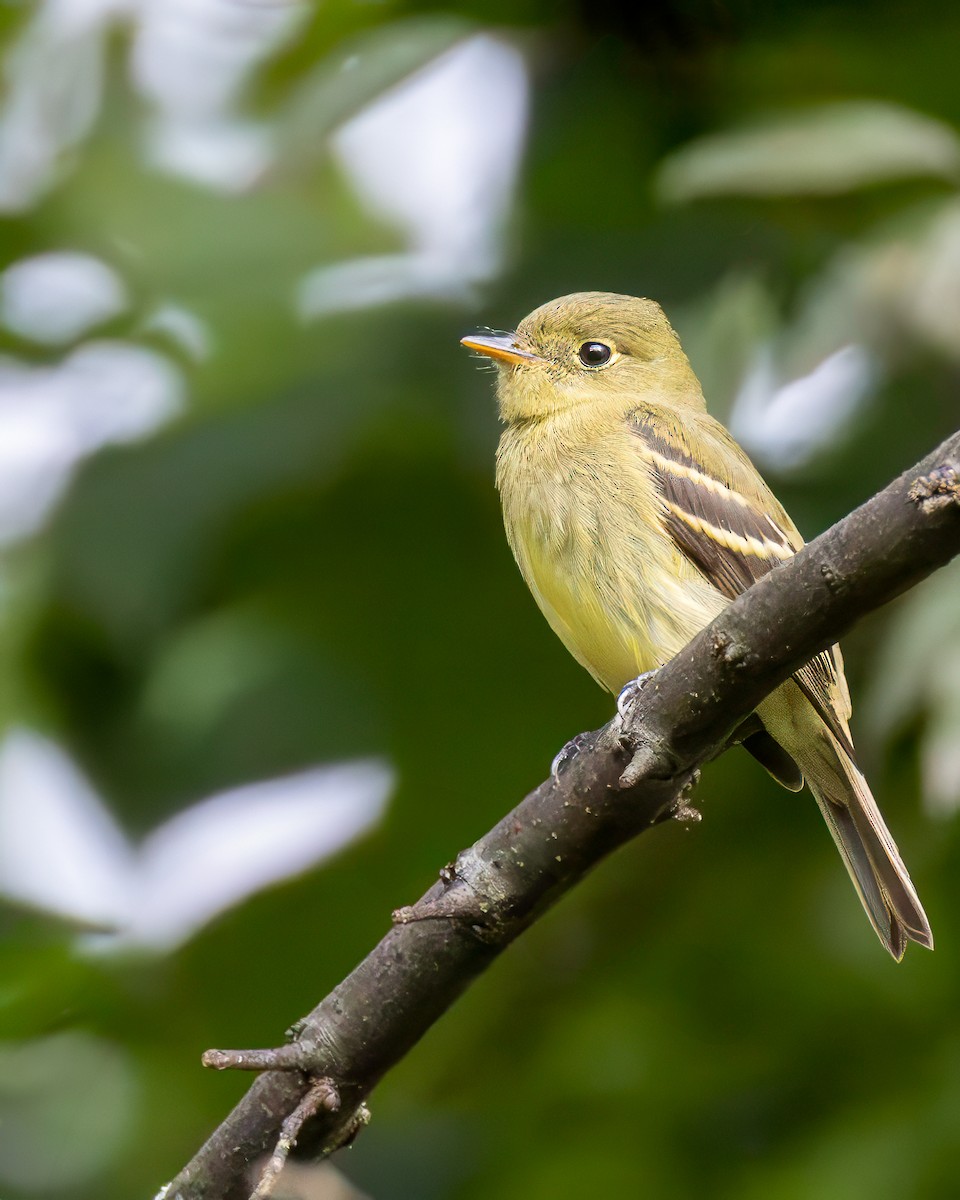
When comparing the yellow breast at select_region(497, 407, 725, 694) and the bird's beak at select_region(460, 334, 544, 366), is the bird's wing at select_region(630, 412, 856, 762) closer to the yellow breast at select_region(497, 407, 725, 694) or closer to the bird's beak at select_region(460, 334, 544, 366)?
the yellow breast at select_region(497, 407, 725, 694)

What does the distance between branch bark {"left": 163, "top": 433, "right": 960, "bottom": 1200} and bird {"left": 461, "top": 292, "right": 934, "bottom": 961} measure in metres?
1.31

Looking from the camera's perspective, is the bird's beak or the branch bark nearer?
the branch bark

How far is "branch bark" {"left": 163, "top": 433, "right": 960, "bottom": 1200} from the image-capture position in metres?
2.31

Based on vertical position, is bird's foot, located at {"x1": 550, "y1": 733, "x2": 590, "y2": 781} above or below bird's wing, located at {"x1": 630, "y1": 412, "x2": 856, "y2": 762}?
below

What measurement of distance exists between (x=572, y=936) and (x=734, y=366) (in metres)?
1.73

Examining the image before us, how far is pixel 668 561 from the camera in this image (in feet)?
13.2

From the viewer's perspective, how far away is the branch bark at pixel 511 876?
2.31 m

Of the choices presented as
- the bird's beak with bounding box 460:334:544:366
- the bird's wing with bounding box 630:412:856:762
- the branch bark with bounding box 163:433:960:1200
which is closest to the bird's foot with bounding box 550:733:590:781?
the bird's wing with bounding box 630:412:856:762

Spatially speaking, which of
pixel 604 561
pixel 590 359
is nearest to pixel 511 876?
pixel 604 561

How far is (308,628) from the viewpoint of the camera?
438 centimetres

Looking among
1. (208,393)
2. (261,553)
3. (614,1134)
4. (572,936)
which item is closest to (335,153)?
(208,393)

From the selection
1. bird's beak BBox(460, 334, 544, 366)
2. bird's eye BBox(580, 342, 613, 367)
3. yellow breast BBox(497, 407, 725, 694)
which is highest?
bird's eye BBox(580, 342, 613, 367)

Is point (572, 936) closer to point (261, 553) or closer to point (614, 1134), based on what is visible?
point (614, 1134)

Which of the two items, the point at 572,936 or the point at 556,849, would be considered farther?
the point at 572,936
